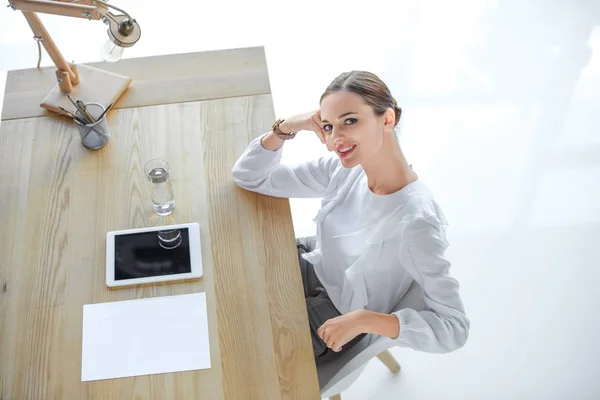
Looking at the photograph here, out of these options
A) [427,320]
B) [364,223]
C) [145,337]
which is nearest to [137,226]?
[145,337]

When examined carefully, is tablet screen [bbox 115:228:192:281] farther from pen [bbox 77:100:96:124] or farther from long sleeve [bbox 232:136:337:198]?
pen [bbox 77:100:96:124]

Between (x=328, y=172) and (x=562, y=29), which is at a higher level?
(x=562, y=29)

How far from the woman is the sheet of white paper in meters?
0.28

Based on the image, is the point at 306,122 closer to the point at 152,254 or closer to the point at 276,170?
the point at 276,170

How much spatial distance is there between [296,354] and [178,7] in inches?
83.7

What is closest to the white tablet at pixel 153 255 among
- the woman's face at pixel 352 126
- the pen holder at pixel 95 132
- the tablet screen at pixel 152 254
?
the tablet screen at pixel 152 254

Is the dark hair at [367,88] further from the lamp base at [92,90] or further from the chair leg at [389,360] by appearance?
the chair leg at [389,360]

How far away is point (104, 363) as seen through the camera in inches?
55.9

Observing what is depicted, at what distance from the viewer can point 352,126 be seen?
4.76 feet

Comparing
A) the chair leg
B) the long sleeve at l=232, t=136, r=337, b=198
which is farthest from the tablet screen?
the chair leg

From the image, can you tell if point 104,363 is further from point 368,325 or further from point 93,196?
point 368,325

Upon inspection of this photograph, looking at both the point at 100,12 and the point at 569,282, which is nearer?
the point at 100,12

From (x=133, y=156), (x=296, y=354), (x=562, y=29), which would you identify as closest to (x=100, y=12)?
(x=133, y=156)

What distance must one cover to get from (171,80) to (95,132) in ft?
0.89
